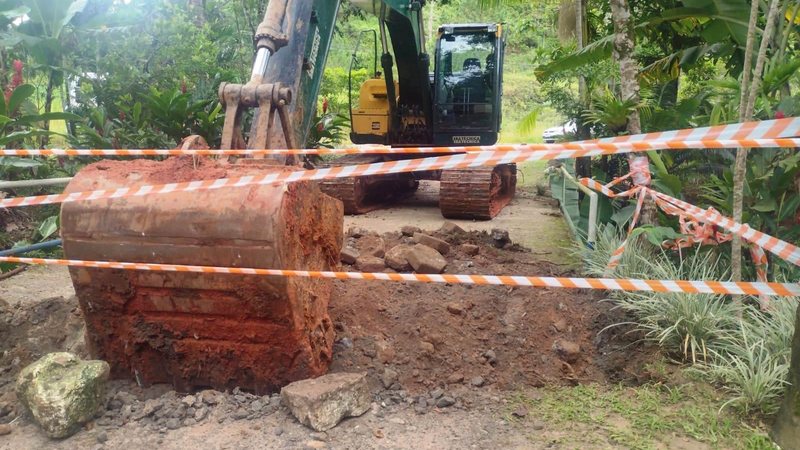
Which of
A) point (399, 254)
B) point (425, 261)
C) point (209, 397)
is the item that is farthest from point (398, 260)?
point (209, 397)

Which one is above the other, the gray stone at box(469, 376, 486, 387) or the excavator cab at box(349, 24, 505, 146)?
the excavator cab at box(349, 24, 505, 146)

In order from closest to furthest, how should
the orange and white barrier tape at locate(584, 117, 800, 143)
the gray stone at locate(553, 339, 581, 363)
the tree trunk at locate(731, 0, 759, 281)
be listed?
the orange and white barrier tape at locate(584, 117, 800, 143)
the tree trunk at locate(731, 0, 759, 281)
the gray stone at locate(553, 339, 581, 363)

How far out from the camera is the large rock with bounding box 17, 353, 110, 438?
3.01 m

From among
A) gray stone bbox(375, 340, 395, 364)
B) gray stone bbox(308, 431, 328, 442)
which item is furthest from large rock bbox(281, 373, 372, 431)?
gray stone bbox(375, 340, 395, 364)

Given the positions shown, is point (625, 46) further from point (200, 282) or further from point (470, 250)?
point (200, 282)

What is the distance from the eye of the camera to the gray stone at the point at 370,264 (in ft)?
17.6

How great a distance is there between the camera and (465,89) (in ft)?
30.9

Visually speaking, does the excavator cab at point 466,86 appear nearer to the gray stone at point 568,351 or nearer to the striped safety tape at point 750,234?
the striped safety tape at point 750,234

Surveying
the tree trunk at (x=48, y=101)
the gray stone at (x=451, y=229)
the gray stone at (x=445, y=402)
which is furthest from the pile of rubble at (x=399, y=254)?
the tree trunk at (x=48, y=101)

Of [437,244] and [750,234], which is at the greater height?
[750,234]

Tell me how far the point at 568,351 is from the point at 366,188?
5849 millimetres

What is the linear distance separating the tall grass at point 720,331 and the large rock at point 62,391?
3114 mm

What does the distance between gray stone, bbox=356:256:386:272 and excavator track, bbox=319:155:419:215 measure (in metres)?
3.26

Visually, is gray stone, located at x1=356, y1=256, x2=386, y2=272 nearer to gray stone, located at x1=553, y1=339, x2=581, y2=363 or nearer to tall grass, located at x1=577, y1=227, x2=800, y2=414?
gray stone, located at x1=553, y1=339, x2=581, y2=363
